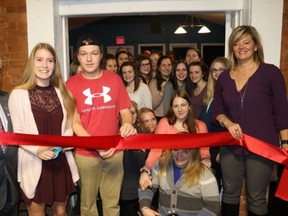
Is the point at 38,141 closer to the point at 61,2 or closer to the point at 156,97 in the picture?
the point at 61,2

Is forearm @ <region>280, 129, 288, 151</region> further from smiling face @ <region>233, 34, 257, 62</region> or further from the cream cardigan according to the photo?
the cream cardigan

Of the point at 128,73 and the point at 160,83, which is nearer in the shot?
the point at 128,73

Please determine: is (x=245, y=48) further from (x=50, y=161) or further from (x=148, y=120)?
(x=50, y=161)

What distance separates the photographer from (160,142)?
2523 millimetres

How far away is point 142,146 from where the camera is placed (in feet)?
8.27

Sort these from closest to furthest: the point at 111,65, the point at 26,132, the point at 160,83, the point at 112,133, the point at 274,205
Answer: the point at 26,132
the point at 112,133
the point at 274,205
the point at 111,65
the point at 160,83

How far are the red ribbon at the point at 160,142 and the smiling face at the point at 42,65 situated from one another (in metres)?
0.43

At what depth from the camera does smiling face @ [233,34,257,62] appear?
8.09ft

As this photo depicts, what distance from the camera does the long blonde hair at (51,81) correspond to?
242 centimetres

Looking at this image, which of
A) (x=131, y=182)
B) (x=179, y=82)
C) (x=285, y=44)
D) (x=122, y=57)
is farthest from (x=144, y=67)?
(x=131, y=182)

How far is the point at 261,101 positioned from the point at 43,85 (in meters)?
1.61

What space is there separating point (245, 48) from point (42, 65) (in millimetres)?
1494

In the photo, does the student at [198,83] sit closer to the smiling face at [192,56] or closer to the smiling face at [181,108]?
the smiling face at [181,108]

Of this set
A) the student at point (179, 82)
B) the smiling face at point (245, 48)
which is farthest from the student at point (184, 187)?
the student at point (179, 82)
